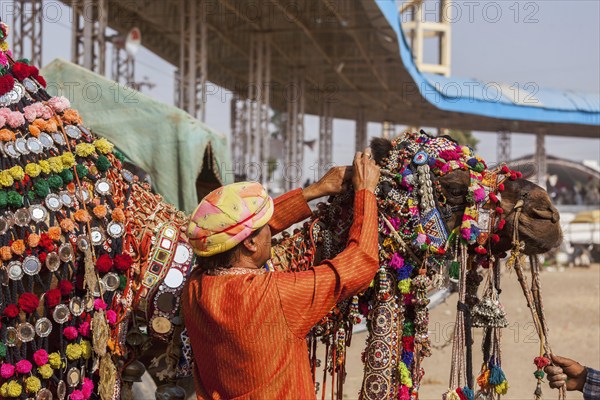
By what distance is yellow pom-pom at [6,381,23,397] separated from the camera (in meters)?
2.61

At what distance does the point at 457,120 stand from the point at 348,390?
2296 cm

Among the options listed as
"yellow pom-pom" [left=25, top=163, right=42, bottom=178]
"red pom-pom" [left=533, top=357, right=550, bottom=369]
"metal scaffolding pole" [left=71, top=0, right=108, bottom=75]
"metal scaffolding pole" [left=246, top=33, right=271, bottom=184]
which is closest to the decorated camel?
"yellow pom-pom" [left=25, top=163, right=42, bottom=178]

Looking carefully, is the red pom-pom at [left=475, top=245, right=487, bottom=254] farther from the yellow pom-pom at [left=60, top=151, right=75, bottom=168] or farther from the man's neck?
the yellow pom-pom at [left=60, top=151, right=75, bottom=168]

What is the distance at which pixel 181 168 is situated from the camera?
6215 millimetres

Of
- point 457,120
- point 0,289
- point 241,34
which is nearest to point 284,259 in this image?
point 0,289

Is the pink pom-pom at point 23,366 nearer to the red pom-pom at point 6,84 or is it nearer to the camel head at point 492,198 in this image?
the red pom-pom at point 6,84

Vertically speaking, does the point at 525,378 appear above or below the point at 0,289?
below

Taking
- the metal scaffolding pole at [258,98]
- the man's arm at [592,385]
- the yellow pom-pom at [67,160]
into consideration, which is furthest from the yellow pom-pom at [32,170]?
the metal scaffolding pole at [258,98]

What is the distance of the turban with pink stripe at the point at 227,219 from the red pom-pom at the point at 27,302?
32.0 inches

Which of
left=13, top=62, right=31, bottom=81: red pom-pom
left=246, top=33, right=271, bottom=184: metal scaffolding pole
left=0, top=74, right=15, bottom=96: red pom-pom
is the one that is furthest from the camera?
left=246, top=33, right=271, bottom=184: metal scaffolding pole

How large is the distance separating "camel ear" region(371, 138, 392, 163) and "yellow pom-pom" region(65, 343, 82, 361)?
1424mm

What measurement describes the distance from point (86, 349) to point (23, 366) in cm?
24

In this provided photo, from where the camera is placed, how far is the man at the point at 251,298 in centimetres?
215

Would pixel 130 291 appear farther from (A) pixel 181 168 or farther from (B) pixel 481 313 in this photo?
(A) pixel 181 168
